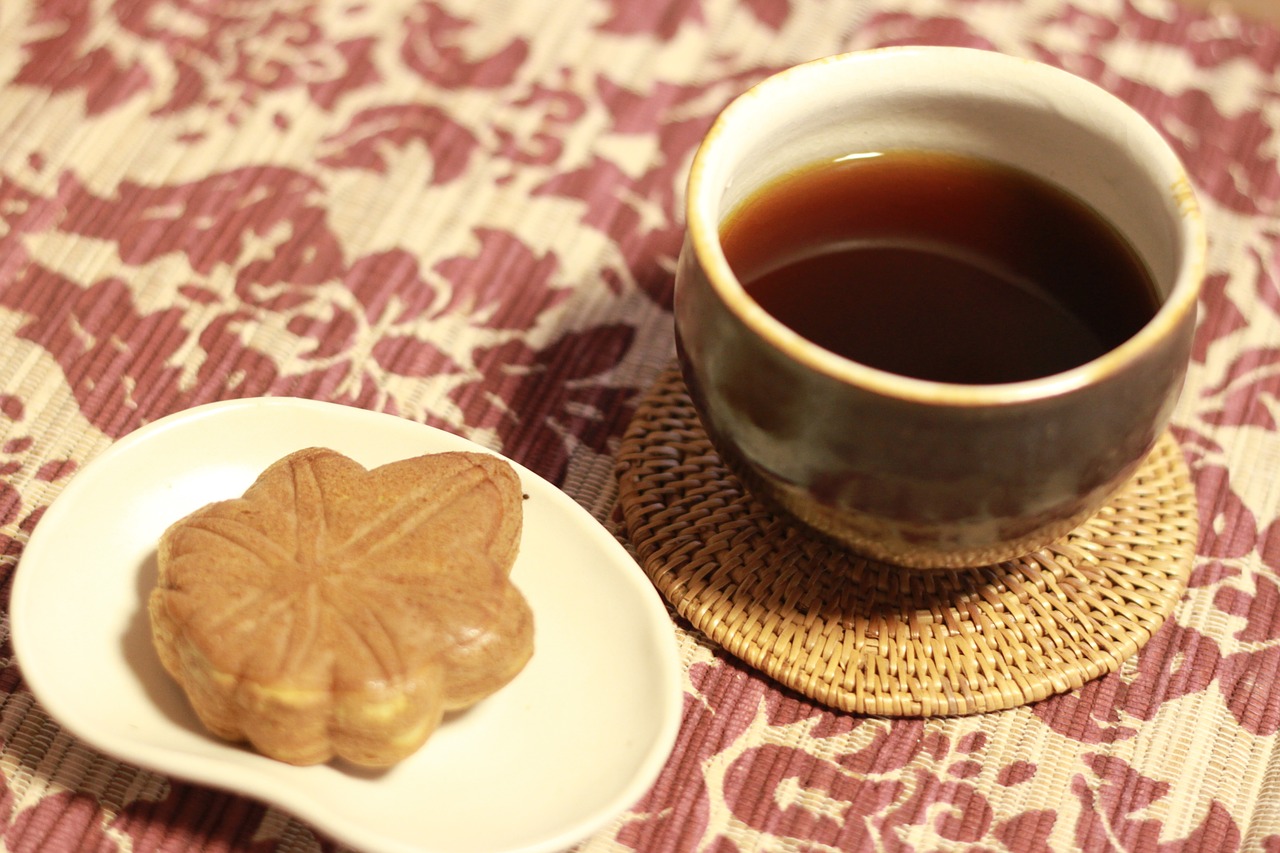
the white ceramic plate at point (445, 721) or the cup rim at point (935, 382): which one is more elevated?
the cup rim at point (935, 382)

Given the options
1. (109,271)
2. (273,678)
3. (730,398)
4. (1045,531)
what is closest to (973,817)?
(1045,531)

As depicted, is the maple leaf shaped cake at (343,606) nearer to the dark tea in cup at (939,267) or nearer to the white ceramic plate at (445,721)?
the white ceramic plate at (445,721)

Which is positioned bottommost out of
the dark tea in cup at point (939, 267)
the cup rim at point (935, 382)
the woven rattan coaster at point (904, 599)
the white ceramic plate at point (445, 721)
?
the woven rattan coaster at point (904, 599)

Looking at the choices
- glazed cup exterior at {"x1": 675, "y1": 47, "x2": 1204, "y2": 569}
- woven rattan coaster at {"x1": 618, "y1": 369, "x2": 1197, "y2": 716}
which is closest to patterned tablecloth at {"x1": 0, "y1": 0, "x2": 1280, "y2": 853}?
woven rattan coaster at {"x1": 618, "y1": 369, "x2": 1197, "y2": 716}

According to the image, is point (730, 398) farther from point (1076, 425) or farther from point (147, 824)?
point (147, 824)

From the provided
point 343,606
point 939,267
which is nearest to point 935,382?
point 939,267

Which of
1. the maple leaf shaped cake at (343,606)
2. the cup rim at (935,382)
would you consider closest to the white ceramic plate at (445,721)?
the maple leaf shaped cake at (343,606)

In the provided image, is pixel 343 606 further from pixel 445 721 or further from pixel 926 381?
pixel 926 381
